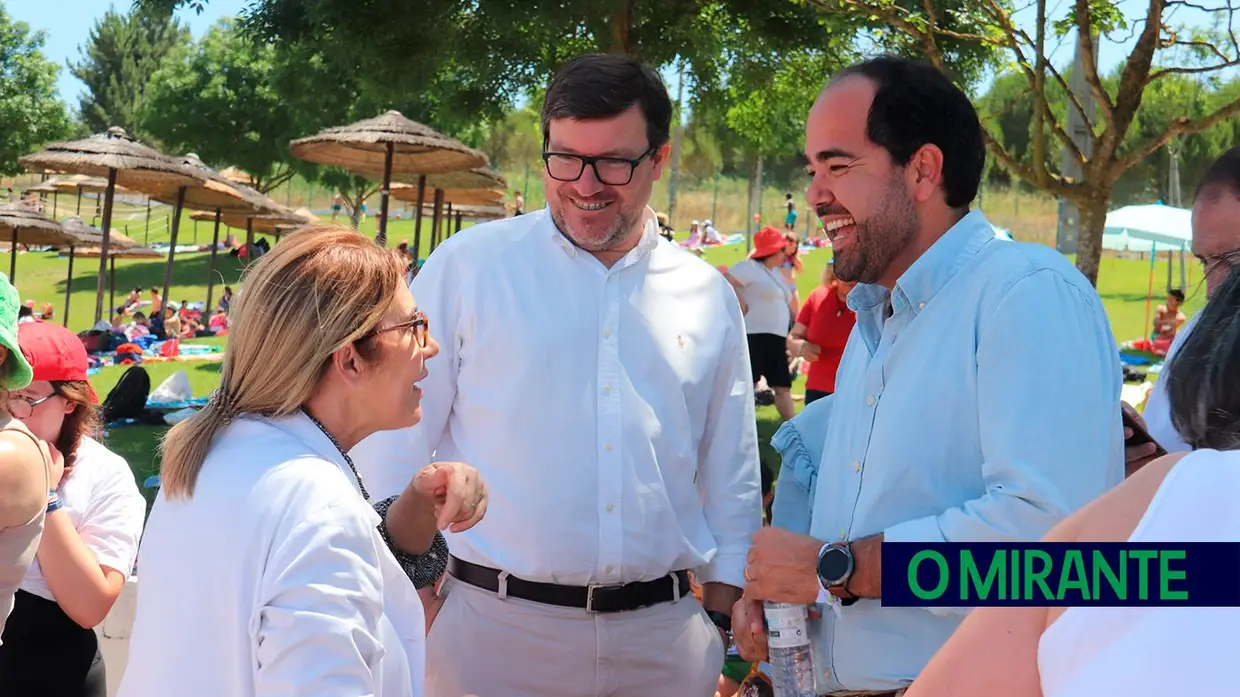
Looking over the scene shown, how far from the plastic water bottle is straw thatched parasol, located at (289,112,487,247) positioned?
1213cm

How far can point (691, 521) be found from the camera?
3.09 meters

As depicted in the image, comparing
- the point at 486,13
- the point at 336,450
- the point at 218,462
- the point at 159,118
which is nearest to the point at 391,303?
the point at 336,450

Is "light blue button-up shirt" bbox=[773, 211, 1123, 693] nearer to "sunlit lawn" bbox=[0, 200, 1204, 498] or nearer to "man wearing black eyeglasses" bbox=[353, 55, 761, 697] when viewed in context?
"man wearing black eyeglasses" bbox=[353, 55, 761, 697]

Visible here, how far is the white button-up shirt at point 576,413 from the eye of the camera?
Answer: 9.47ft

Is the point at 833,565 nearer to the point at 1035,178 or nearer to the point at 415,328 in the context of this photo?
the point at 415,328

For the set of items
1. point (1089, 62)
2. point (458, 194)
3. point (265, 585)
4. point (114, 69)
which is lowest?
point (265, 585)

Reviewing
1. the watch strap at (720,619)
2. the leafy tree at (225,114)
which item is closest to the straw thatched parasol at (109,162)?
the watch strap at (720,619)

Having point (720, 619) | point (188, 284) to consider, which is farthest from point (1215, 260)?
point (188, 284)

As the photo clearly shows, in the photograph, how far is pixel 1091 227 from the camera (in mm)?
7504

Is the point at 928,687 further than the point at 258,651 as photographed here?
→ No

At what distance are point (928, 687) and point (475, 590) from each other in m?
1.93

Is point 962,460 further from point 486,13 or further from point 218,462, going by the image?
point 486,13

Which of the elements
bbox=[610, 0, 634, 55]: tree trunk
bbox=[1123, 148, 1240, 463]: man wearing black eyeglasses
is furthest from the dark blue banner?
bbox=[610, 0, 634, 55]: tree trunk

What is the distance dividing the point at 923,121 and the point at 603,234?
3.34 feet
